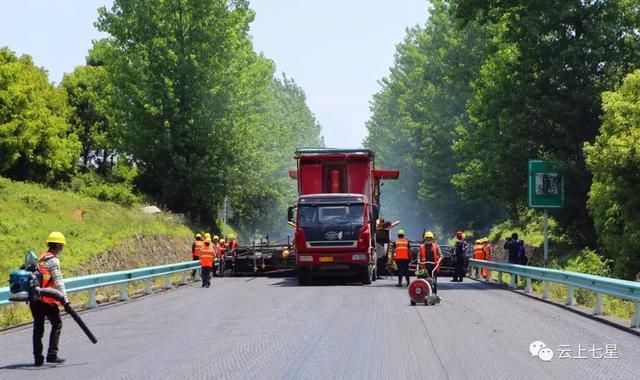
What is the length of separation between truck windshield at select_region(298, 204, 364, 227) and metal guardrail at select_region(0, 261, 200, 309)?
436cm

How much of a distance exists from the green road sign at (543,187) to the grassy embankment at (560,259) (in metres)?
1.91

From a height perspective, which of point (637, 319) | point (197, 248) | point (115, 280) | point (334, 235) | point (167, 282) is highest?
point (334, 235)

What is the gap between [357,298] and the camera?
23156mm

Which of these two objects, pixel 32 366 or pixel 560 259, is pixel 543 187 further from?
pixel 32 366

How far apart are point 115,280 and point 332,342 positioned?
10679mm

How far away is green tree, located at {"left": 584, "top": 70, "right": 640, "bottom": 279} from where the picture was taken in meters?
26.2

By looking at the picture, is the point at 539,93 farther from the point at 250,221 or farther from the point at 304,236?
the point at 250,221

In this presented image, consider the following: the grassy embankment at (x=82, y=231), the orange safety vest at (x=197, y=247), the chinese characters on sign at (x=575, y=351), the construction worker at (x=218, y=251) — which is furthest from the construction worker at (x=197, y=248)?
the chinese characters on sign at (x=575, y=351)

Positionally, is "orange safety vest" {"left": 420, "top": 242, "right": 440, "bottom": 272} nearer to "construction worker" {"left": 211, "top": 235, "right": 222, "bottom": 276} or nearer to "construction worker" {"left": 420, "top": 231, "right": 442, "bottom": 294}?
"construction worker" {"left": 420, "top": 231, "right": 442, "bottom": 294}

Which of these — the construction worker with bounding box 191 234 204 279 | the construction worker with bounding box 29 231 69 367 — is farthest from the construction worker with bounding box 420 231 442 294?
the construction worker with bounding box 191 234 204 279

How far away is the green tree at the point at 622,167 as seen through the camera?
26.2 meters

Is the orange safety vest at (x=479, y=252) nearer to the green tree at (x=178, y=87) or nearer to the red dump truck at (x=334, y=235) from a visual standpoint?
the red dump truck at (x=334, y=235)

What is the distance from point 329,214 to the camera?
96.1 ft

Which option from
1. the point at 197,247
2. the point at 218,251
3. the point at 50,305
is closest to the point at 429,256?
the point at 50,305
